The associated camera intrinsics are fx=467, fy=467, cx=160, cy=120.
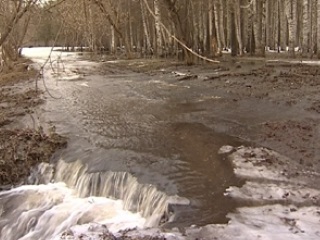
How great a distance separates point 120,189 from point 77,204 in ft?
2.54

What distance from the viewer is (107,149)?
389 inches

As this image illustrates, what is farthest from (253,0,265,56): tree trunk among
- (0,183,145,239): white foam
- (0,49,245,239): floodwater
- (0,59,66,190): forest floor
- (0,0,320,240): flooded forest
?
(0,183,145,239): white foam

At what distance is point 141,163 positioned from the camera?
8914 mm

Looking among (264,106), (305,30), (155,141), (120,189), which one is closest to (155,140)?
(155,141)

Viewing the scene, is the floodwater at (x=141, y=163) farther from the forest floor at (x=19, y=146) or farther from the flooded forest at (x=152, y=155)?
the forest floor at (x=19, y=146)

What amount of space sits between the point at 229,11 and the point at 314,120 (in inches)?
1093

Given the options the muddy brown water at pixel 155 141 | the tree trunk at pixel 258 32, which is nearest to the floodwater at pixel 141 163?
the muddy brown water at pixel 155 141

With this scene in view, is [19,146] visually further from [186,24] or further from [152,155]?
[186,24]

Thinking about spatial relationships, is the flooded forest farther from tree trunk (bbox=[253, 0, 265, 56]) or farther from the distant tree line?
tree trunk (bbox=[253, 0, 265, 56])

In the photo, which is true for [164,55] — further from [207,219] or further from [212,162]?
[207,219]

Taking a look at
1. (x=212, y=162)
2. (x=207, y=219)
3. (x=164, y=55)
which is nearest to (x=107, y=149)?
(x=212, y=162)

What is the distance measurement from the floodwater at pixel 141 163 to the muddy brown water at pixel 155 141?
1cm

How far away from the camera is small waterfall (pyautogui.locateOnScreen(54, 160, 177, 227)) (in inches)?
281

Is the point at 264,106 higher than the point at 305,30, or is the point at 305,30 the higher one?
the point at 305,30
